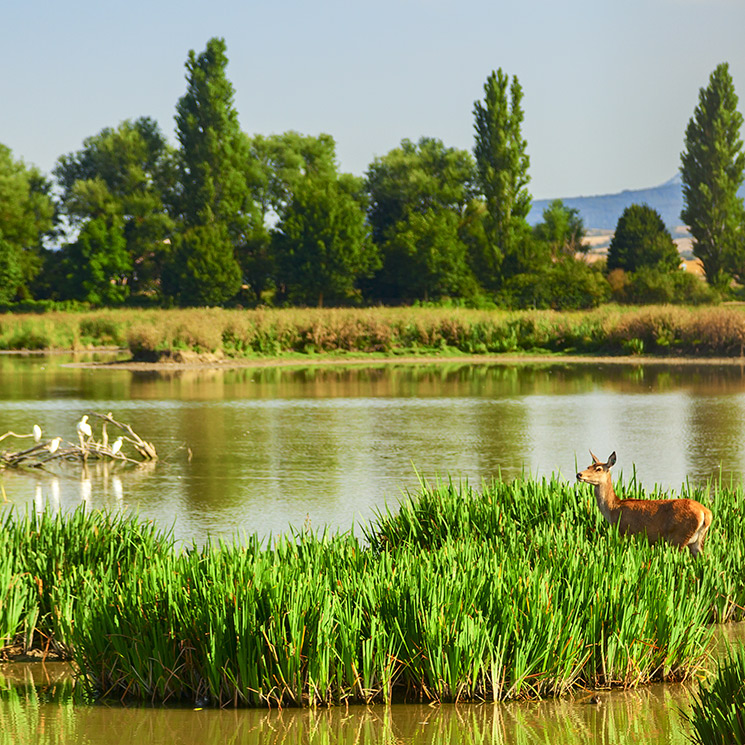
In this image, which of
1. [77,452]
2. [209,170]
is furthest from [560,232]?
[77,452]

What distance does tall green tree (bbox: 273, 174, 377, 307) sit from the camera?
2997 inches

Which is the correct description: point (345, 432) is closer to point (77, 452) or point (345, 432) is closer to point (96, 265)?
point (77, 452)

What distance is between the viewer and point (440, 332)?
46.4 meters

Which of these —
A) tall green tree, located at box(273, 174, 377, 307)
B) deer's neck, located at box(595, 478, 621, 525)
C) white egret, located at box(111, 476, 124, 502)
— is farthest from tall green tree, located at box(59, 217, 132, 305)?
deer's neck, located at box(595, 478, 621, 525)

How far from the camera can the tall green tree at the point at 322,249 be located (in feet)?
250

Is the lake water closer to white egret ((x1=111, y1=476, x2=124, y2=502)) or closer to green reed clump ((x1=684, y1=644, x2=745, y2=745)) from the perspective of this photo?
white egret ((x1=111, y1=476, x2=124, y2=502))

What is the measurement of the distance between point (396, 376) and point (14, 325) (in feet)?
81.0

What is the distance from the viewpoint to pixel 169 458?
57.7 ft

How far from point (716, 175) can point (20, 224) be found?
155 feet

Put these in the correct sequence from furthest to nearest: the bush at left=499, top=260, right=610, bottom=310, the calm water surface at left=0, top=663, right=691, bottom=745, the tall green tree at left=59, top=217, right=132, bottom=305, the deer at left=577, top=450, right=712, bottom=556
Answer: the tall green tree at left=59, top=217, right=132, bottom=305
the bush at left=499, top=260, right=610, bottom=310
the deer at left=577, top=450, right=712, bottom=556
the calm water surface at left=0, top=663, right=691, bottom=745

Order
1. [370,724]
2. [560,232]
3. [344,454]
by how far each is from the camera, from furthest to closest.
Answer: [560,232] < [344,454] < [370,724]

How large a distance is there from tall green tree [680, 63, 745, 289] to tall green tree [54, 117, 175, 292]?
3694cm

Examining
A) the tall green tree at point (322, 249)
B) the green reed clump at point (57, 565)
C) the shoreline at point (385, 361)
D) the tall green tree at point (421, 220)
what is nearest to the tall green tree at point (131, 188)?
the tall green tree at point (322, 249)

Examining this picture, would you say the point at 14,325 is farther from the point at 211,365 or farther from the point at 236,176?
the point at 236,176
